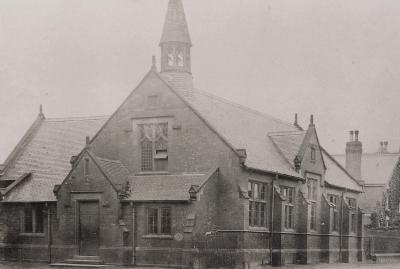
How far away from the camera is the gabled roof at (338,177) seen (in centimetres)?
5022

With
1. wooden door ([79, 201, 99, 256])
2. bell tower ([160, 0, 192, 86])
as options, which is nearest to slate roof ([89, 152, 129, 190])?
wooden door ([79, 201, 99, 256])

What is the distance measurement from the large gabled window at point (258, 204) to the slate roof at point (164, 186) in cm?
321

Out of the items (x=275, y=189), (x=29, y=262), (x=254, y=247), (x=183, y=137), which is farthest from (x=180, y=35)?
(x=29, y=262)

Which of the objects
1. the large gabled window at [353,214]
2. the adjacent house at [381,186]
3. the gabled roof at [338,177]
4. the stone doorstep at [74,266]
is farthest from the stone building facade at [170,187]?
the adjacent house at [381,186]

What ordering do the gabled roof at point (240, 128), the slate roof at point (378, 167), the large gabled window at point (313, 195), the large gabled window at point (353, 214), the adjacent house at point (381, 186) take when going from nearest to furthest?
1. the gabled roof at point (240, 128)
2. the large gabled window at point (313, 195)
3. the large gabled window at point (353, 214)
4. the adjacent house at point (381, 186)
5. the slate roof at point (378, 167)

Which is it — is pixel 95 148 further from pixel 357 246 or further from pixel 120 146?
pixel 357 246

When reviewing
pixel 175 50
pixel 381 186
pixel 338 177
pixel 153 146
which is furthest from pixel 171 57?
pixel 381 186

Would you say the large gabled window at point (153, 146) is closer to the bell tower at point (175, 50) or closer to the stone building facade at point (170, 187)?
the stone building facade at point (170, 187)

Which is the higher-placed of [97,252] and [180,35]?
[180,35]

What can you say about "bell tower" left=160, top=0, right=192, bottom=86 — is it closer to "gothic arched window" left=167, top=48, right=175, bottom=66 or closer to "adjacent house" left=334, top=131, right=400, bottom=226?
"gothic arched window" left=167, top=48, right=175, bottom=66

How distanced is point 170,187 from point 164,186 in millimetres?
402

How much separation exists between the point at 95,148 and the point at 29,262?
7.81 m

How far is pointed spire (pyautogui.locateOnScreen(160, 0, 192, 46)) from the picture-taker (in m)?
40.6

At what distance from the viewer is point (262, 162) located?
39.4m
